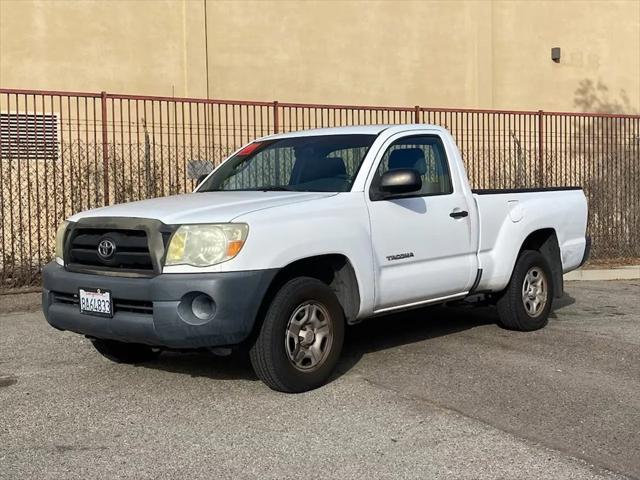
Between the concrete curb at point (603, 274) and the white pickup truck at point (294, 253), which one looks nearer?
the white pickup truck at point (294, 253)

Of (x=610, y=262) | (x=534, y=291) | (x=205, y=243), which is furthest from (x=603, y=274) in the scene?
(x=205, y=243)

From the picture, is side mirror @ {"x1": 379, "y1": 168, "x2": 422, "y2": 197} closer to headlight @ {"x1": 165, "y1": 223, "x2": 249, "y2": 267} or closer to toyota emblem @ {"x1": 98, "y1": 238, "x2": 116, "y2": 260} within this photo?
headlight @ {"x1": 165, "y1": 223, "x2": 249, "y2": 267}

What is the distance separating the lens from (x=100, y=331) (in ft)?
18.1

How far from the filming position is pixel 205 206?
5.66m

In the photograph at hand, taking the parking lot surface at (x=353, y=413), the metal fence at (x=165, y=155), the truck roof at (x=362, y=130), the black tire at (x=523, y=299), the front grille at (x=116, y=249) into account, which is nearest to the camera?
the parking lot surface at (x=353, y=413)

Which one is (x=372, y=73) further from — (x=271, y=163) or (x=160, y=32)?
(x=271, y=163)

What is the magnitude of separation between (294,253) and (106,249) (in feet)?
4.17

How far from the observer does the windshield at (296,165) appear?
638 centimetres

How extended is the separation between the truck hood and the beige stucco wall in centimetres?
886

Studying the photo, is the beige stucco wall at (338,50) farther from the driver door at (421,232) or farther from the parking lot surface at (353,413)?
the driver door at (421,232)

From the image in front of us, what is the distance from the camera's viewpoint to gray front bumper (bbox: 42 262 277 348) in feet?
16.9

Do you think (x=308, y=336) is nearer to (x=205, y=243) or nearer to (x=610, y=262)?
(x=205, y=243)

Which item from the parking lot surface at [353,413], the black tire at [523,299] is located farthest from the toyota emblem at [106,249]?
the black tire at [523,299]

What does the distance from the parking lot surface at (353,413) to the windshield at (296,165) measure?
1.43 metres
